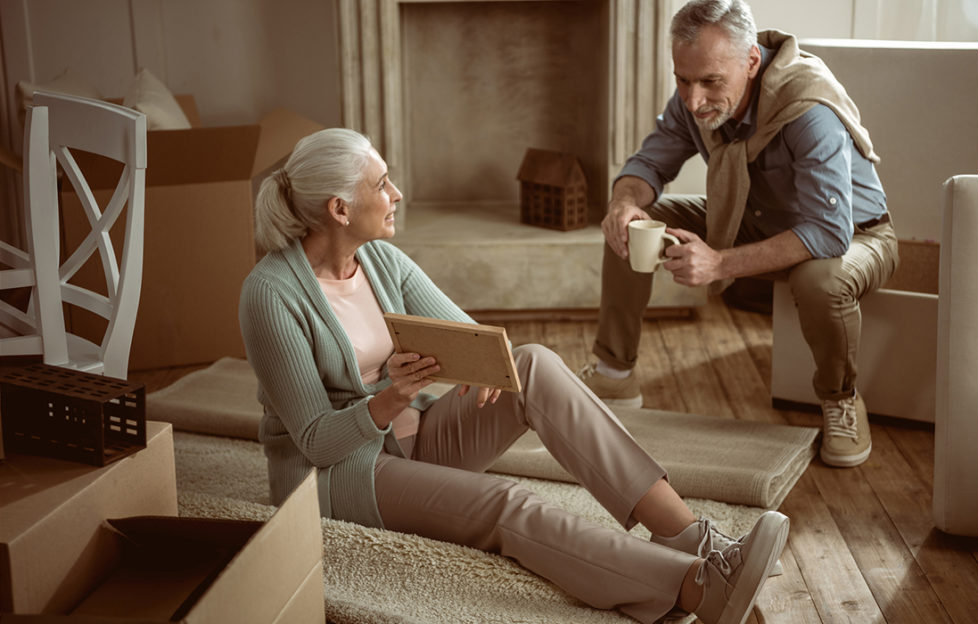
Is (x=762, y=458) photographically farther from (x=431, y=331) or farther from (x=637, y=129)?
(x=637, y=129)

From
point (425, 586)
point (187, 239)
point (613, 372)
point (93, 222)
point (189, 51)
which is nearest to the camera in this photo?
point (425, 586)

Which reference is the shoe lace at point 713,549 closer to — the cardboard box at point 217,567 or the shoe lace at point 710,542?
the shoe lace at point 710,542

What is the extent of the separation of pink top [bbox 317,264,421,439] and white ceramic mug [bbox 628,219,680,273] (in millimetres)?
703

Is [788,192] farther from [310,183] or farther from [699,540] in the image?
[310,183]

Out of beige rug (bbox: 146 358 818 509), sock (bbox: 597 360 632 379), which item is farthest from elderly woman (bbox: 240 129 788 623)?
sock (bbox: 597 360 632 379)

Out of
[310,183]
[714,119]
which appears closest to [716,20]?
[714,119]

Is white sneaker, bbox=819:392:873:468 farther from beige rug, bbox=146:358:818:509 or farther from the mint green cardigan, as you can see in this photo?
the mint green cardigan

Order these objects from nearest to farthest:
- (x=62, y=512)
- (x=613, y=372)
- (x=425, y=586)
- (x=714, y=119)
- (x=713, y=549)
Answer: (x=62, y=512), (x=713, y=549), (x=425, y=586), (x=714, y=119), (x=613, y=372)

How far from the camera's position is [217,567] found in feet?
5.14

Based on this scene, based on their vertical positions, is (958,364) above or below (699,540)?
above

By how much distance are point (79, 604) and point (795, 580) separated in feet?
4.05

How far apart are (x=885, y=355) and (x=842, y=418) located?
0.25m

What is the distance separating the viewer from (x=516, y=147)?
3977mm

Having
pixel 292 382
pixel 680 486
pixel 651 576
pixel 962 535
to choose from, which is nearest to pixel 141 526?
pixel 292 382
